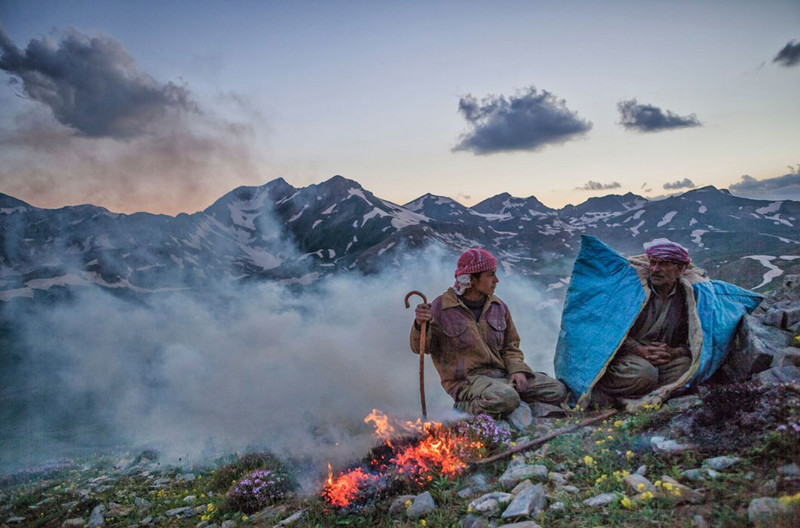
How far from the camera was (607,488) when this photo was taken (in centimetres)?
350

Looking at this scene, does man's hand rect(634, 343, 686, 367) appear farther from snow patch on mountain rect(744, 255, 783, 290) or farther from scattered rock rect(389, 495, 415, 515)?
snow patch on mountain rect(744, 255, 783, 290)

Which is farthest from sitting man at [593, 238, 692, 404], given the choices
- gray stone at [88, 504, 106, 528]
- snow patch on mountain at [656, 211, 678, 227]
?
snow patch on mountain at [656, 211, 678, 227]

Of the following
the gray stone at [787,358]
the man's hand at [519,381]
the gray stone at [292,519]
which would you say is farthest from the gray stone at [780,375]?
the gray stone at [292,519]

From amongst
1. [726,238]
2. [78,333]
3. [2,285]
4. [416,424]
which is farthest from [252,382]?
[726,238]

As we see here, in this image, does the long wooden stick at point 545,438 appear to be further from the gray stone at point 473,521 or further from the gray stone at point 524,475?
the gray stone at point 473,521

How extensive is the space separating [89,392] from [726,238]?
139390 mm

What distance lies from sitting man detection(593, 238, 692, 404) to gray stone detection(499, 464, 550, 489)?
A: 2.32 meters

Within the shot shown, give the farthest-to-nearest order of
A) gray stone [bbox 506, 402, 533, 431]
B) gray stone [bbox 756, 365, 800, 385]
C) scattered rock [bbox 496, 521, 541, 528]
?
gray stone [bbox 506, 402, 533, 431]
gray stone [bbox 756, 365, 800, 385]
scattered rock [bbox 496, 521, 541, 528]

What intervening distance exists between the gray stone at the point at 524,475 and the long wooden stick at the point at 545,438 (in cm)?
41

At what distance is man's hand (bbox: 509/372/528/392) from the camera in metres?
6.18

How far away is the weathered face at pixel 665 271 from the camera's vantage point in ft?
19.1

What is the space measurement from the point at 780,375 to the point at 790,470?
7.42ft

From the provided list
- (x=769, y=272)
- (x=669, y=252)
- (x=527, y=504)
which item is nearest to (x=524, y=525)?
(x=527, y=504)

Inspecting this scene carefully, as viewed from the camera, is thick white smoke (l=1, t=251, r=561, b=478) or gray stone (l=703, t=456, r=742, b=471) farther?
thick white smoke (l=1, t=251, r=561, b=478)
